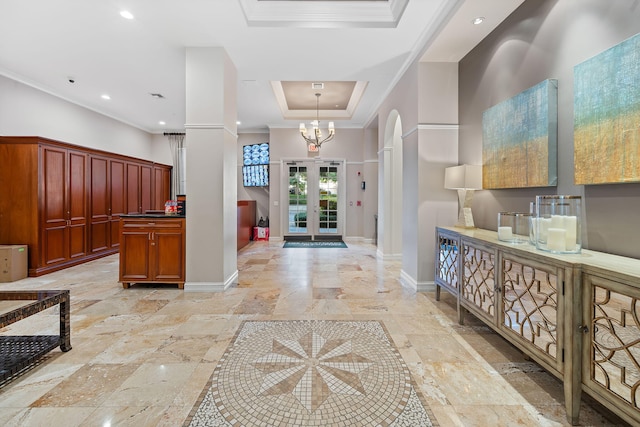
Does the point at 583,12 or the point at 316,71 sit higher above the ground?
the point at 316,71

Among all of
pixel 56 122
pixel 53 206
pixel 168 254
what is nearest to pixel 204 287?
pixel 168 254

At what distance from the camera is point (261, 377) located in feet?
6.29

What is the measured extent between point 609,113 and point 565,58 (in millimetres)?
663

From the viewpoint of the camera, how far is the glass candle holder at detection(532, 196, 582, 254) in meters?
1.72

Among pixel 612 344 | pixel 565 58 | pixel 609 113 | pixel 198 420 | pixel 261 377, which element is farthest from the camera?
pixel 565 58

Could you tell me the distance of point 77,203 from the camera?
517 centimetres

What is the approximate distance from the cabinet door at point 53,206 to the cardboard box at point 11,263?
0.86 ft

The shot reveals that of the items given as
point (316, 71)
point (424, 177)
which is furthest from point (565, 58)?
point (316, 71)

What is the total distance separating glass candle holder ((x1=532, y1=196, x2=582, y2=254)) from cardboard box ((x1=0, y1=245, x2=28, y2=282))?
639 centimetres

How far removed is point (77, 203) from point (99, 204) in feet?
1.68

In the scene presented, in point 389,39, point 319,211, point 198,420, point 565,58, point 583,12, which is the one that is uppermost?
point 389,39

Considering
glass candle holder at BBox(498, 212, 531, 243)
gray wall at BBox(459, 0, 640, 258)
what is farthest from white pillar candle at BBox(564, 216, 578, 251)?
glass candle holder at BBox(498, 212, 531, 243)

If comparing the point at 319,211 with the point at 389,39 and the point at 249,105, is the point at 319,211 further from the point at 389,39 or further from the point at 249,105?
the point at 389,39

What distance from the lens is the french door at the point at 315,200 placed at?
8.20 meters
